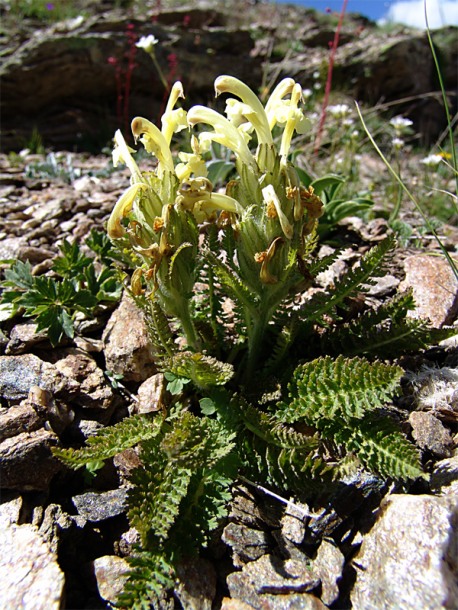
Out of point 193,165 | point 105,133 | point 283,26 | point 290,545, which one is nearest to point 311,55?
point 283,26

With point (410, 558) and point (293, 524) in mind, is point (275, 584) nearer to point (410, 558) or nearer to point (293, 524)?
point (293, 524)

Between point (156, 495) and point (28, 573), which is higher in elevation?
point (156, 495)

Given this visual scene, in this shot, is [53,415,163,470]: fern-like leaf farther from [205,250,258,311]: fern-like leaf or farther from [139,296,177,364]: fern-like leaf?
[205,250,258,311]: fern-like leaf

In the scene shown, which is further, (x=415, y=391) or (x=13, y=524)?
(x=415, y=391)

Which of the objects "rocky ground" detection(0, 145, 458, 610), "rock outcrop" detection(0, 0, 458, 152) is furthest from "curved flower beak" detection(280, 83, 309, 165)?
"rock outcrop" detection(0, 0, 458, 152)

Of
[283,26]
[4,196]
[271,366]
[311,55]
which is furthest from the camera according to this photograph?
[283,26]

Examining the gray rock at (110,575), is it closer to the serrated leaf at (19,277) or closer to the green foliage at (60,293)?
the green foliage at (60,293)

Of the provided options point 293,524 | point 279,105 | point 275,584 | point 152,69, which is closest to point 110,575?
point 275,584

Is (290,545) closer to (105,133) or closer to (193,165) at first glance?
(193,165)
